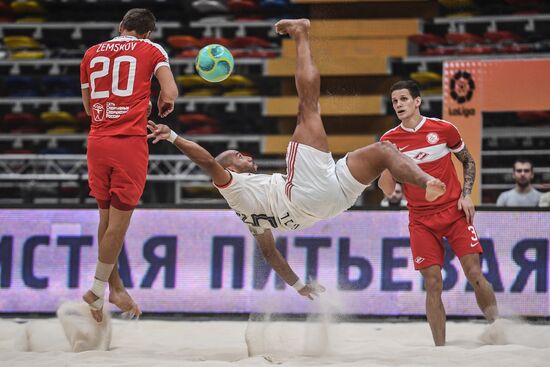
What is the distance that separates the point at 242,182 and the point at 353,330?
2.40m

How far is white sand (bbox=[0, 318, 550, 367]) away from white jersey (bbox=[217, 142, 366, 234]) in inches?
35.4

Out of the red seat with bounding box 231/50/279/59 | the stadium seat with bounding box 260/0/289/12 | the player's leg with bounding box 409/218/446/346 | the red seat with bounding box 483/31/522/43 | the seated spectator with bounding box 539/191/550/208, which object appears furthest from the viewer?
the stadium seat with bounding box 260/0/289/12

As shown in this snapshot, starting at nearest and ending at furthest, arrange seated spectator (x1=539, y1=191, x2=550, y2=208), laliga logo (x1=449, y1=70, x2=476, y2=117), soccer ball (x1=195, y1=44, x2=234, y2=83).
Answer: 1. soccer ball (x1=195, y1=44, x2=234, y2=83)
2. seated spectator (x1=539, y1=191, x2=550, y2=208)
3. laliga logo (x1=449, y1=70, x2=476, y2=117)

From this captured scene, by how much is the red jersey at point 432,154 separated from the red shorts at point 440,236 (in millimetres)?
65

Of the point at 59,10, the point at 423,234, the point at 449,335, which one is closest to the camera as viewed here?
the point at 423,234

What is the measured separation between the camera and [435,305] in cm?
625

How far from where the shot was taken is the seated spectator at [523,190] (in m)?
8.98

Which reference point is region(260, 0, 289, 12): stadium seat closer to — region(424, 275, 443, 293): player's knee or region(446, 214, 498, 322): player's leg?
region(446, 214, 498, 322): player's leg

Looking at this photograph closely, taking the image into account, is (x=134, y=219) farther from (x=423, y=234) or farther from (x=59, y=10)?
(x=59, y=10)

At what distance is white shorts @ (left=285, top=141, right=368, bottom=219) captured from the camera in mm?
5605

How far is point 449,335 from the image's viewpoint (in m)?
7.37

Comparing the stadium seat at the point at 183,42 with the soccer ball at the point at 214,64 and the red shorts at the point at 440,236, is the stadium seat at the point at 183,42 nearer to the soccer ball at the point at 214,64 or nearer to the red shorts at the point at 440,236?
the soccer ball at the point at 214,64

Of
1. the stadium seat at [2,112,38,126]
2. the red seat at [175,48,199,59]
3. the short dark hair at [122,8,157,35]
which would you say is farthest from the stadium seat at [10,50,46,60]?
the short dark hair at [122,8,157,35]

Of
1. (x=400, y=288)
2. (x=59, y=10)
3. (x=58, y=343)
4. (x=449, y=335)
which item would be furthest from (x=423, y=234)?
(x=59, y=10)
